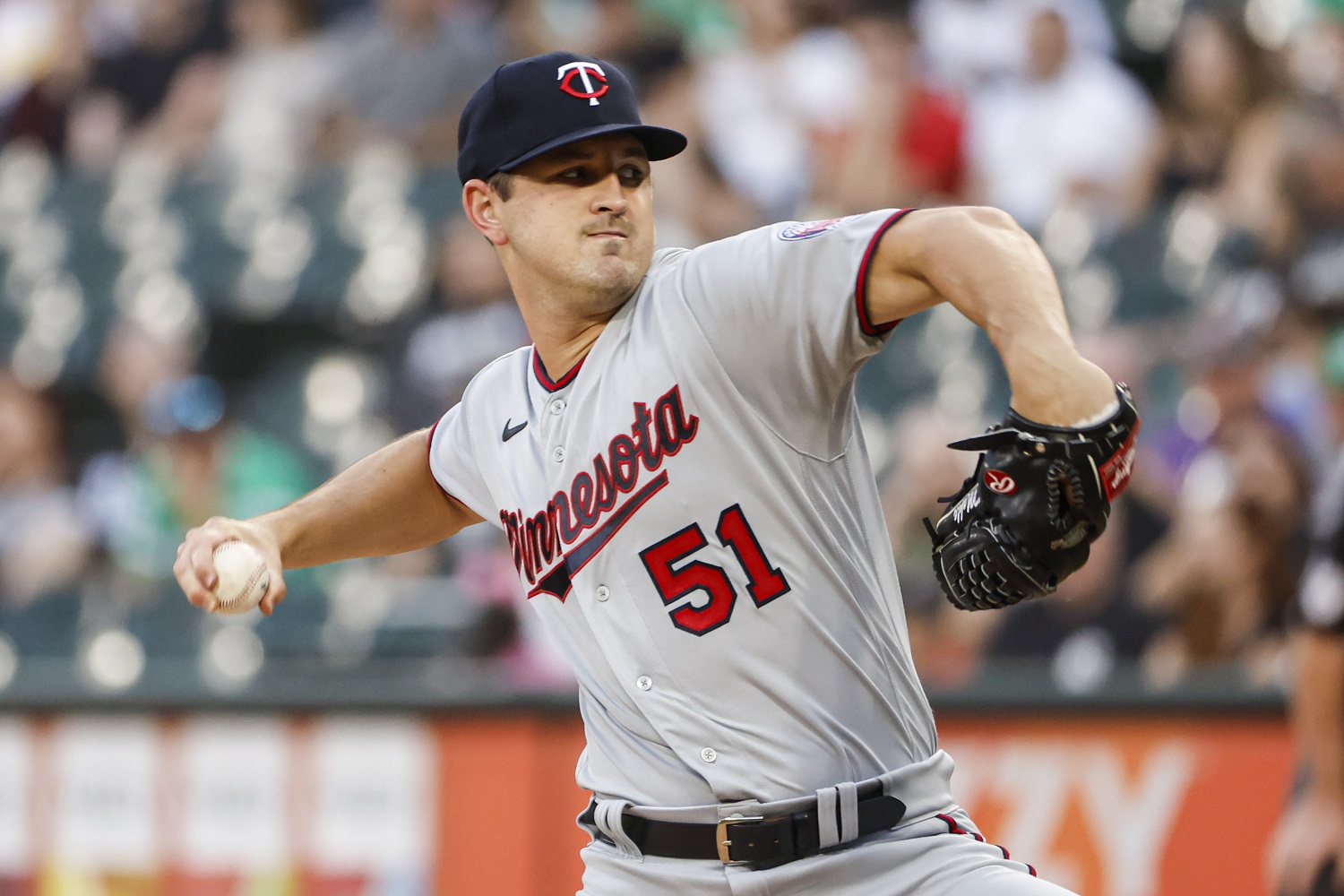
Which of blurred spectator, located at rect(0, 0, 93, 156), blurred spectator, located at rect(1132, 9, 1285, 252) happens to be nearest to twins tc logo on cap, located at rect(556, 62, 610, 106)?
blurred spectator, located at rect(1132, 9, 1285, 252)

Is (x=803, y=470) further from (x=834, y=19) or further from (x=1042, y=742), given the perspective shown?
(x=834, y=19)

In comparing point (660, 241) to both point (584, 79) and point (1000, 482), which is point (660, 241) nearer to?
point (584, 79)

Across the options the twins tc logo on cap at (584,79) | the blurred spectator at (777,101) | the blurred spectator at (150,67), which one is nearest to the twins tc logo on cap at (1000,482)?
the twins tc logo on cap at (584,79)

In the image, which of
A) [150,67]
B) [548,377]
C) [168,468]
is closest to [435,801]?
[548,377]

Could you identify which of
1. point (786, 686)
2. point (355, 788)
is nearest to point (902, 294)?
point (786, 686)

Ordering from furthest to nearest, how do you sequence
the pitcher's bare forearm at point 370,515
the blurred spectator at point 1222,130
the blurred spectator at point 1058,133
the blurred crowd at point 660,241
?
the blurred spectator at point 1058,133, the blurred spectator at point 1222,130, the blurred crowd at point 660,241, the pitcher's bare forearm at point 370,515

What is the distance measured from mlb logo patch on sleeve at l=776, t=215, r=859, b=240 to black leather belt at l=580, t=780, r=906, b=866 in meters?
0.83

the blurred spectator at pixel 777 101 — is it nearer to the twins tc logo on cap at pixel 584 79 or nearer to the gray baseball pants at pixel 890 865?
the twins tc logo on cap at pixel 584 79

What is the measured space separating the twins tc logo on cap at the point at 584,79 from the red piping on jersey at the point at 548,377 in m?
0.43

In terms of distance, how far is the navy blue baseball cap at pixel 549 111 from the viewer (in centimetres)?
263

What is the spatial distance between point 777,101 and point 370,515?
5204 mm

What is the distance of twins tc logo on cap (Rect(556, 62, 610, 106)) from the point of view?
263cm

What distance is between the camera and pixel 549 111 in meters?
2.64

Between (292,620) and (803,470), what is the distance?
516 cm
